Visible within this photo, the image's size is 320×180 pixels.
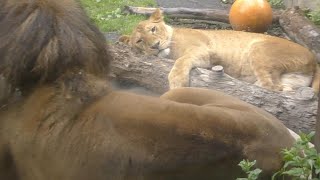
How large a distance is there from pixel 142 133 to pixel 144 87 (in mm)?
3197

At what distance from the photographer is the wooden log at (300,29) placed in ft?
26.9

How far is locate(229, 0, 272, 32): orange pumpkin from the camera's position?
346 inches

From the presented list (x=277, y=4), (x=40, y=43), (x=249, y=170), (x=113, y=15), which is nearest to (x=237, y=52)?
(x=113, y=15)

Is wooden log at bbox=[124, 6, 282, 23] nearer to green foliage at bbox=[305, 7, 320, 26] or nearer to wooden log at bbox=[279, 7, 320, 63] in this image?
wooden log at bbox=[279, 7, 320, 63]

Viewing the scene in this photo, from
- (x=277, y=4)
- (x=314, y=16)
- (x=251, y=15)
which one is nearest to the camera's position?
(x=251, y=15)

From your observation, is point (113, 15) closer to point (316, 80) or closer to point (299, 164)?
point (316, 80)

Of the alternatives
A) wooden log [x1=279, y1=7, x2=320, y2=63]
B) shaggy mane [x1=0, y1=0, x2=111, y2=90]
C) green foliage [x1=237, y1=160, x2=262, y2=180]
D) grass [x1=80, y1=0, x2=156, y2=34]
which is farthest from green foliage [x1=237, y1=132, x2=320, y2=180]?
grass [x1=80, y1=0, x2=156, y2=34]

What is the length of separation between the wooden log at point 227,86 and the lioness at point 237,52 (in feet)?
0.95

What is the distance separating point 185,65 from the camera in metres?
6.73

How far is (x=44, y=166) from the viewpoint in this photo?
11.2 feet

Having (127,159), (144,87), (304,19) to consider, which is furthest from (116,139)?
(304,19)

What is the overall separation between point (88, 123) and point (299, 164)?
0.94 metres

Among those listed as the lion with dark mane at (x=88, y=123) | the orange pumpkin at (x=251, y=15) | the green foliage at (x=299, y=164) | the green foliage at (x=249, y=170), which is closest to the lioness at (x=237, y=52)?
the orange pumpkin at (x=251, y=15)

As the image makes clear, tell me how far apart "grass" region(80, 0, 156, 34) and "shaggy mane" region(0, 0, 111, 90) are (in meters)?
5.56
